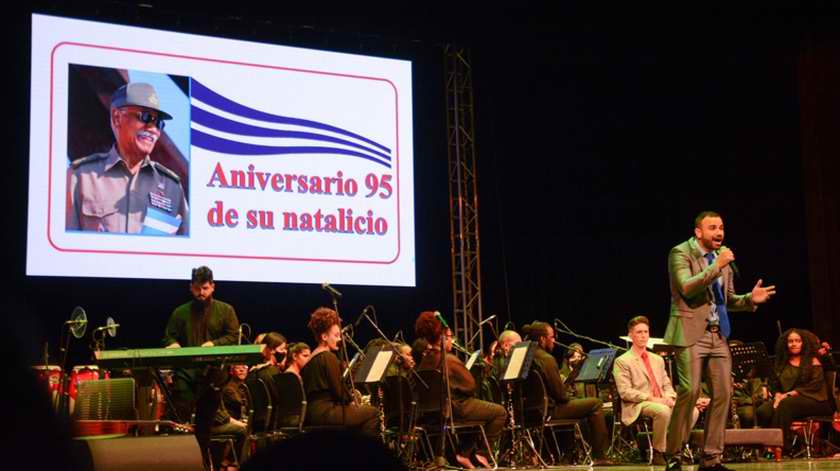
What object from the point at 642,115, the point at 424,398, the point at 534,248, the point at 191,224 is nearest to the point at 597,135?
the point at 642,115

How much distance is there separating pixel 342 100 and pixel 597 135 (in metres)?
3.31

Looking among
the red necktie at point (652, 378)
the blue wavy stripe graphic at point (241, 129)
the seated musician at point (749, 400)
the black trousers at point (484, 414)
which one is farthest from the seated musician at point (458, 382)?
the blue wavy stripe graphic at point (241, 129)

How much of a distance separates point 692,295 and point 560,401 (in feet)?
8.77

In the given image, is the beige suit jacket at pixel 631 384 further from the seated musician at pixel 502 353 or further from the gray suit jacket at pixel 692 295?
the gray suit jacket at pixel 692 295

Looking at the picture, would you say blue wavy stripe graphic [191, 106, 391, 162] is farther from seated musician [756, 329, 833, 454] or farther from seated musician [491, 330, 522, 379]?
seated musician [756, 329, 833, 454]

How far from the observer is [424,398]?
6898mm

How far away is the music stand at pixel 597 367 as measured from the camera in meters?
7.81

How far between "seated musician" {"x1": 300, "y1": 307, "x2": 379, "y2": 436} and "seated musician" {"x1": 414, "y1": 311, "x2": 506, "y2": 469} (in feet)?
2.48

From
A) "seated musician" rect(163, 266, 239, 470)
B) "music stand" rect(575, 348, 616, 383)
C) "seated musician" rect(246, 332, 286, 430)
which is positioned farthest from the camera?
"music stand" rect(575, 348, 616, 383)

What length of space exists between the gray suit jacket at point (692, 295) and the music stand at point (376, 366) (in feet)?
6.42

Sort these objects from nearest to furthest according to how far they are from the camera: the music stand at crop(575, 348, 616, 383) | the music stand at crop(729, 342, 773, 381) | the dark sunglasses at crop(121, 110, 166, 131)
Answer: the music stand at crop(575, 348, 616, 383)
the music stand at crop(729, 342, 773, 381)
the dark sunglasses at crop(121, 110, 166, 131)

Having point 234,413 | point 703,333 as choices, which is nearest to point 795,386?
point 703,333

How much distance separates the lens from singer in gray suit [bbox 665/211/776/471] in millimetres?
5090

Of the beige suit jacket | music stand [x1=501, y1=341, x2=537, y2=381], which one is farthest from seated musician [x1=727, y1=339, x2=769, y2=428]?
music stand [x1=501, y1=341, x2=537, y2=381]
